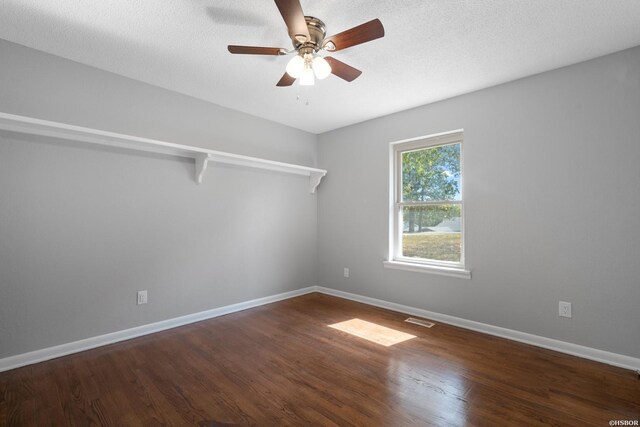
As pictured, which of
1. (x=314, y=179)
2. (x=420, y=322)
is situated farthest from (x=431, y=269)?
(x=314, y=179)

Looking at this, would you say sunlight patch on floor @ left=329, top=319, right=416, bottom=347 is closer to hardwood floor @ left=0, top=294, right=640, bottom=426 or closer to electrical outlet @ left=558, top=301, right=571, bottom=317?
hardwood floor @ left=0, top=294, right=640, bottom=426

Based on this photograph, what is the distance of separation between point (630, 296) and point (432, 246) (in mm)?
1642

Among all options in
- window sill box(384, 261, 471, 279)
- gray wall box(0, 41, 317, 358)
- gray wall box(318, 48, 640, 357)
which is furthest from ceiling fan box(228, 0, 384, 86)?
window sill box(384, 261, 471, 279)

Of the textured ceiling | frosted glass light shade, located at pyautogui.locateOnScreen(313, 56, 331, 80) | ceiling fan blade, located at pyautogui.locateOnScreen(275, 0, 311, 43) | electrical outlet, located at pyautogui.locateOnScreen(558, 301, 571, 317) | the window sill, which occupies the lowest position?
electrical outlet, located at pyautogui.locateOnScreen(558, 301, 571, 317)

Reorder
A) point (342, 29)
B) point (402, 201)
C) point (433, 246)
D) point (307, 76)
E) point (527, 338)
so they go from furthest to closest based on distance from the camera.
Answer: point (402, 201) → point (433, 246) → point (527, 338) → point (342, 29) → point (307, 76)

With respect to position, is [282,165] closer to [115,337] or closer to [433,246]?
[433,246]

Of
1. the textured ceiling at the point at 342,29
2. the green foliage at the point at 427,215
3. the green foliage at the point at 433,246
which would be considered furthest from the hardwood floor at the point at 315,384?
the textured ceiling at the point at 342,29

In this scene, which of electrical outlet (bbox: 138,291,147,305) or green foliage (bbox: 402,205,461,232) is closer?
electrical outlet (bbox: 138,291,147,305)

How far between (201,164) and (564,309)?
3.69 meters

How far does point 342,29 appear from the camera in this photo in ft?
6.94

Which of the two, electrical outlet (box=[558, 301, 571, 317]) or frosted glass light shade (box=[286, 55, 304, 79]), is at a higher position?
frosted glass light shade (box=[286, 55, 304, 79])

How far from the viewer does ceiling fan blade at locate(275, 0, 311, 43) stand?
150 centimetres

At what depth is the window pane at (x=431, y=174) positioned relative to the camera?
11.0 feet

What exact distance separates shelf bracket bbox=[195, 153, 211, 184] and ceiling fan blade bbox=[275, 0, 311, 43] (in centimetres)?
175
